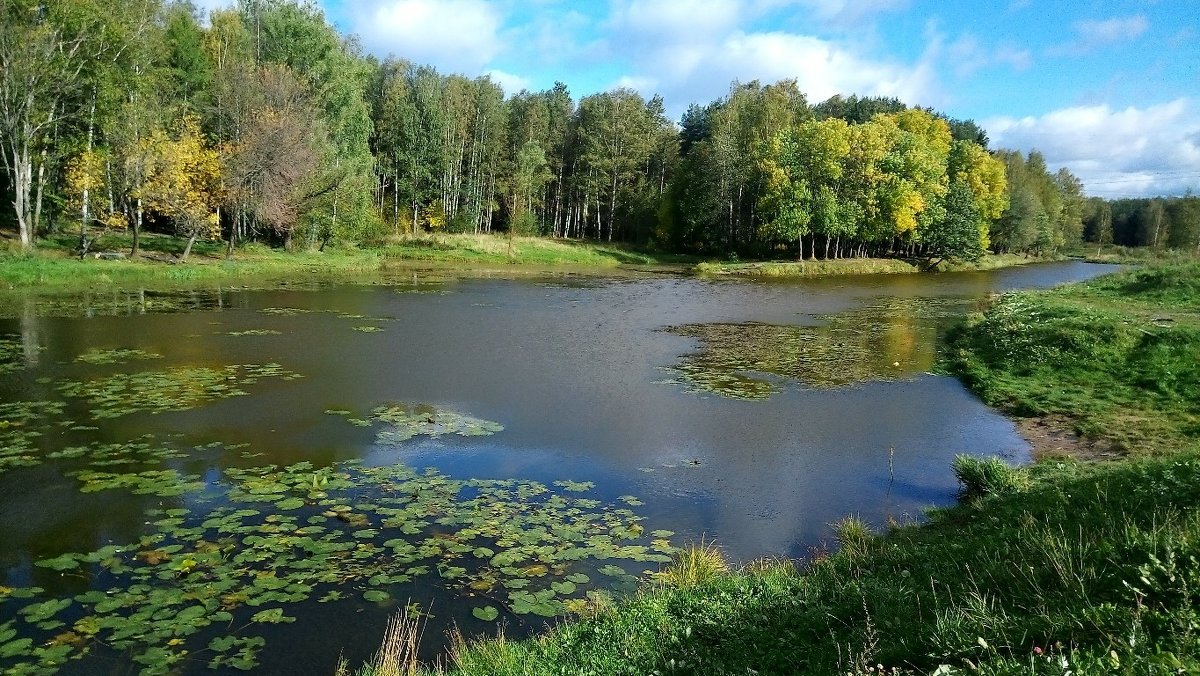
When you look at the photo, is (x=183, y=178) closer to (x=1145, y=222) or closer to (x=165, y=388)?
(x=165, y=388)

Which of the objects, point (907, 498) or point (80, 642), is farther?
point (907, 498)

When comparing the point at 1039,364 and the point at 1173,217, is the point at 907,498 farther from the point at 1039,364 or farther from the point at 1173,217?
the point at 1173,217

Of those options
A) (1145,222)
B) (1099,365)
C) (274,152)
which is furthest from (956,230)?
(1145,222)

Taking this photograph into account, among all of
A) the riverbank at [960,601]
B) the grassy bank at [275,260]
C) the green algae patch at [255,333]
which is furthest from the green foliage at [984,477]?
the grassy bank at [275,260]

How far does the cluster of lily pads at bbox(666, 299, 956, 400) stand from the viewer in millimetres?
17562

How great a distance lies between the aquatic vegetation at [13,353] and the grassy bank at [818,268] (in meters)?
43.0

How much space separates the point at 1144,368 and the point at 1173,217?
11186cm

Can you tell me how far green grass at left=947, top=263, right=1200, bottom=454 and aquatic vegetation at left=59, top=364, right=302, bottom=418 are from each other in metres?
16.6

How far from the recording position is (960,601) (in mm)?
4969

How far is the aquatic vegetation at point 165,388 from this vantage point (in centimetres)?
1292

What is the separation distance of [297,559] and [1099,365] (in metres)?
18.1

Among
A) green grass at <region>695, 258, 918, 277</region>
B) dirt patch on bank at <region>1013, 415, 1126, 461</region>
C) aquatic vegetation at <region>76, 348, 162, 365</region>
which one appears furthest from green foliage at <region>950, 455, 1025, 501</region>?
green grass at <region>695, 258, 918, 277</region>

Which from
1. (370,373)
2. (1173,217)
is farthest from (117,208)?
(1173,217)

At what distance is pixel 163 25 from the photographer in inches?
1578
